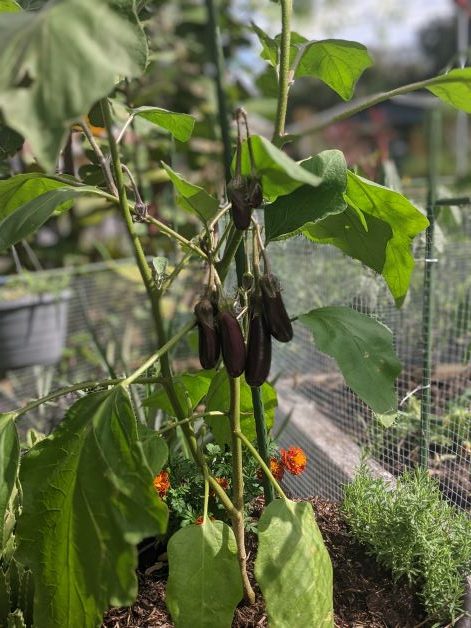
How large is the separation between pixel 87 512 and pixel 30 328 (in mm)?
2577

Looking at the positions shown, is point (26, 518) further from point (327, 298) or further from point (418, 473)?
point (327, 298)

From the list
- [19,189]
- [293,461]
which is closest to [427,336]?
[293,461]

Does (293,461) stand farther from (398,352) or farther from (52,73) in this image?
(52,73)

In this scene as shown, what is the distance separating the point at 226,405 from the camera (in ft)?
4.04

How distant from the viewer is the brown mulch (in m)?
1.22

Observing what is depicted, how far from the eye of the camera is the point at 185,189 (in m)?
0.95

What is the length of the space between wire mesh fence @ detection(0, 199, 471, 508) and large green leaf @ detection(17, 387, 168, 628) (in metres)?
0.63

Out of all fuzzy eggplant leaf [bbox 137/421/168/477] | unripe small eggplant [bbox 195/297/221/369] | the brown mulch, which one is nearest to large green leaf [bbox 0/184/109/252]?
unripe small eggplant [bbox 195/297/221/369]

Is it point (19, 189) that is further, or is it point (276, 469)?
point (276, 469)

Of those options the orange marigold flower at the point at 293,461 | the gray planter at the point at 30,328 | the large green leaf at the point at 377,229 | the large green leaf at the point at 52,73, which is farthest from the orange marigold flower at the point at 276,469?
the gray planter at the point at 30,328

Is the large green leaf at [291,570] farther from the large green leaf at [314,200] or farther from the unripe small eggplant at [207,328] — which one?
the large green leaf at [314,200]

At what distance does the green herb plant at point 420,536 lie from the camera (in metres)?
Result: 1.20

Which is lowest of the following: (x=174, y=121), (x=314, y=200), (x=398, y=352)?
(x=398, y=352)

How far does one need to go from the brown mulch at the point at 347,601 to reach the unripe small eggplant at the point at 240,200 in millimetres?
713
